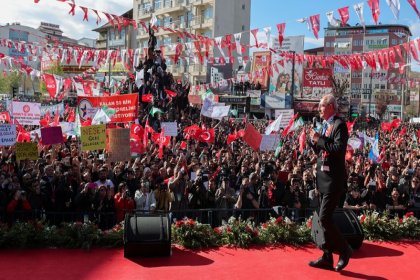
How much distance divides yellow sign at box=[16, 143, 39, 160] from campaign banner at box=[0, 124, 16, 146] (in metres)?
0.98

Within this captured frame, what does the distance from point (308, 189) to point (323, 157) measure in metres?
6.05

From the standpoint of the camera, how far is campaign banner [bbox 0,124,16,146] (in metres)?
11.3

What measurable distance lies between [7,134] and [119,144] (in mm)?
2782

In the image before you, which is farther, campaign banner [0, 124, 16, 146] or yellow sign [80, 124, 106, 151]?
yellow sign [80, 124, 106, 151]

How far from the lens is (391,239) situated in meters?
7.32

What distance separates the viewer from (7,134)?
37.3 ft

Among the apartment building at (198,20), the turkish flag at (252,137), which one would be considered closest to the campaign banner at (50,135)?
the turkish flag at (252,137)

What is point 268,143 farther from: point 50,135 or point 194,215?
point 194,215

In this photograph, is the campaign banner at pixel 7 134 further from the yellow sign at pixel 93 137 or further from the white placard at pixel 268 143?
the white placard at pixel 268 143

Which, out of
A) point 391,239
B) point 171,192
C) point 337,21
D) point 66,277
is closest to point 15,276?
point 66,277

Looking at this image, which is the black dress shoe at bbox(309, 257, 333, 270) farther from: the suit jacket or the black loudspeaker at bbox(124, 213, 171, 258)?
the black loudspeaker at bbox(124, 213, 171, 258)

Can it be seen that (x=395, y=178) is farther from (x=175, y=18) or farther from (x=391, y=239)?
(x=175, y=18)

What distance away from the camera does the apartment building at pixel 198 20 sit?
2440 inches

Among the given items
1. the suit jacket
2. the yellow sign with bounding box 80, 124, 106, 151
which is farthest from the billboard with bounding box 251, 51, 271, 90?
the suit jacket
